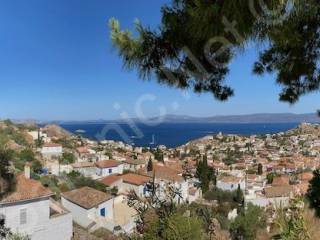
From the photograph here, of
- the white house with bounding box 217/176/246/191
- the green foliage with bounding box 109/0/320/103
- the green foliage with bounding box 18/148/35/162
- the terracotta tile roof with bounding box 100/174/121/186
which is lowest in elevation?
the white house with bounding box 217/176/246/191

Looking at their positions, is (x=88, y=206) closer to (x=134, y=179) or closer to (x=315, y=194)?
(x=134, y=179)

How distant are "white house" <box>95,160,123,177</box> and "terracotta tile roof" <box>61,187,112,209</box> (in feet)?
47.6

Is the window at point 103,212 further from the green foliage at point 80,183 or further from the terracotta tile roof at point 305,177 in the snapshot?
the terracotta tile roof at point 305,177

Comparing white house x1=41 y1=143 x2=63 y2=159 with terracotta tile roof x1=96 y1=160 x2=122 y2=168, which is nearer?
white house x1=41 y1=143 x2=63 y2=159

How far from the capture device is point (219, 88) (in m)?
4.61

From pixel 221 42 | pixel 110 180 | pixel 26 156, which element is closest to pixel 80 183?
pixel 26 156

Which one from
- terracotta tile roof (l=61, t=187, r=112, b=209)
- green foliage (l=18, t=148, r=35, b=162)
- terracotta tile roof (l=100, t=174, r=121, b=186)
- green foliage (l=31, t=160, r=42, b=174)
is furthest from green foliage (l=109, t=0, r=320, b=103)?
terracotta tile roof (l=100, t=174, r=121, b=186)

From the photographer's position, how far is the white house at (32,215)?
1209 centimetres

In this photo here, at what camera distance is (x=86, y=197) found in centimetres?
1903

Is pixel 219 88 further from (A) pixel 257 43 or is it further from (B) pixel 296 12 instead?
(B) pixel 296 12

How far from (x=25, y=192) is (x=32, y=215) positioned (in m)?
0.82

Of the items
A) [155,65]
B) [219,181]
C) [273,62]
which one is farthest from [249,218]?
[219,181]

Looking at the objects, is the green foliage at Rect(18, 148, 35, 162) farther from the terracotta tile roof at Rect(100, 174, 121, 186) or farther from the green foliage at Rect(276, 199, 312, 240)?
the green foliage at Rect(276, 199, 312, 240)

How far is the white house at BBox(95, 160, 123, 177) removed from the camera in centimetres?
3481
